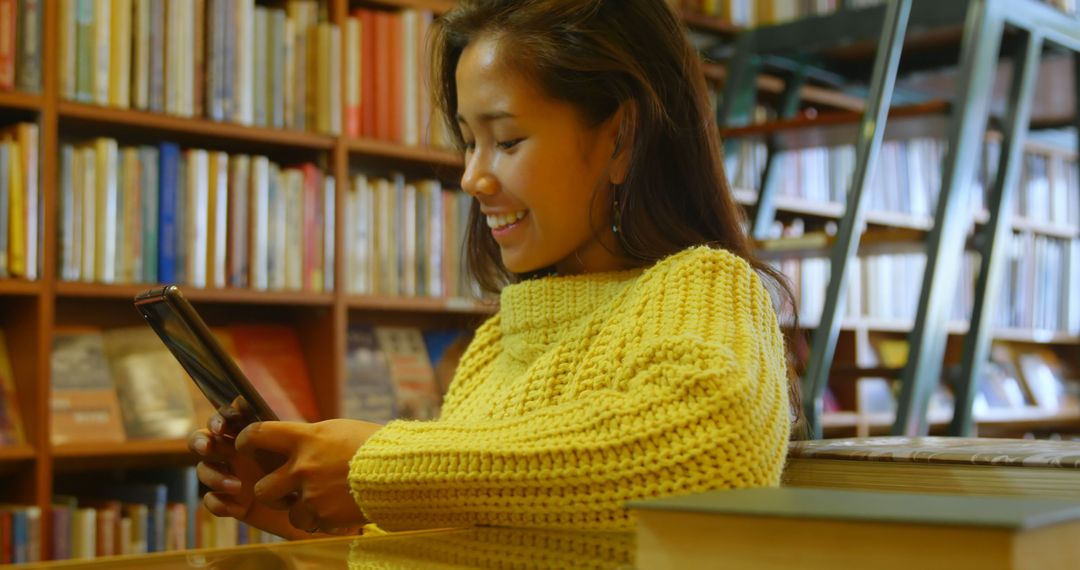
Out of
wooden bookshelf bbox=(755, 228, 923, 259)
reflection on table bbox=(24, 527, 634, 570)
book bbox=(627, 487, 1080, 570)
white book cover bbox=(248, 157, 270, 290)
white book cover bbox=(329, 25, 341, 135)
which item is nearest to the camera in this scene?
book bbox=(627, 487, 1080, 570)

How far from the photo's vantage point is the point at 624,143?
1.03 meters

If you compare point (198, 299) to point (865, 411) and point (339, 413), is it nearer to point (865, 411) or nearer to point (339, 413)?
point (339, 413)

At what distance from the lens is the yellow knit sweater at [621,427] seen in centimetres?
69

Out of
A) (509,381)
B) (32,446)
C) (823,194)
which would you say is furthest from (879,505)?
(823,194)

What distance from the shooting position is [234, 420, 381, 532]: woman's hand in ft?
2.73

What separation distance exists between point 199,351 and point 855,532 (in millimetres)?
631

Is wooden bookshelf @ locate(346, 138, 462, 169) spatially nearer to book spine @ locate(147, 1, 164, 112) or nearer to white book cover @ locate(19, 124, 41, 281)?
book spine @ locate(147, 1, 164, 112)

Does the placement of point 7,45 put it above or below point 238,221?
above

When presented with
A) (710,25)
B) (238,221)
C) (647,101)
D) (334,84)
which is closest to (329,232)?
(238,221)

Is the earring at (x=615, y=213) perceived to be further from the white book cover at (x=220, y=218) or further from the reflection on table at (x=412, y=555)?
the white book cover at (x=220, y=218)

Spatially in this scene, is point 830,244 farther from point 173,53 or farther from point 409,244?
point 173,53

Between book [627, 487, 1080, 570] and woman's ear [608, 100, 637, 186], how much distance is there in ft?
1.90

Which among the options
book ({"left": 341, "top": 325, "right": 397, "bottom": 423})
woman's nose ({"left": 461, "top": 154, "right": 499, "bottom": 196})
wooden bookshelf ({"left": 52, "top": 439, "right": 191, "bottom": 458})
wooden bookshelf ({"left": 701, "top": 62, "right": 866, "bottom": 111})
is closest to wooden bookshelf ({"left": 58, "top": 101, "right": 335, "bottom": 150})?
book ({"left": 341, "top": 325, "right": 397, "bottom": 423})

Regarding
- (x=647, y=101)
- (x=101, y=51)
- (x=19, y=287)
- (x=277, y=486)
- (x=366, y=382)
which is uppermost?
(x=101, y=51)
